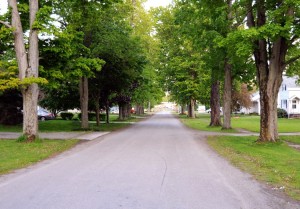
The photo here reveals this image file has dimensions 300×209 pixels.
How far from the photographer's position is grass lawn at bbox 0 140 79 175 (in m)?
11.2

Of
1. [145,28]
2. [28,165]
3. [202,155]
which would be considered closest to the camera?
[28,165]

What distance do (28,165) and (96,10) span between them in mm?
12916

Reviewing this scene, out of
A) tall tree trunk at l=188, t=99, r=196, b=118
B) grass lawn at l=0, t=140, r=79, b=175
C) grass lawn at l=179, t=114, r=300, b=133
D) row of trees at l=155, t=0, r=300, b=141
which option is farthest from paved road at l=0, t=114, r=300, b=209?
tall tree trunk at l=188, t=99, r=196, b=118

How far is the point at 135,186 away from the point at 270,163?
17.7 feet

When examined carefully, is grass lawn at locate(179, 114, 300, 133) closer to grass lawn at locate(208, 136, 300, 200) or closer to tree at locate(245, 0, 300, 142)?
tree at locate(245, 0, 300, 142)

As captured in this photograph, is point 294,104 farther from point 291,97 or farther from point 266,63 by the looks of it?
point 266,63

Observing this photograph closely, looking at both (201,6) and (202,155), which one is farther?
(201,6)

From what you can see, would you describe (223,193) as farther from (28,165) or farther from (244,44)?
(244,44)

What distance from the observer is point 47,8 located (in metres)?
17.4

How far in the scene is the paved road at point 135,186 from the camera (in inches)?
260

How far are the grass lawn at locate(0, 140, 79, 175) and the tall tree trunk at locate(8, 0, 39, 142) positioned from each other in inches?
37.2

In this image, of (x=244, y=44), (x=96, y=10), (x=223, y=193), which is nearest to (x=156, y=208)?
(x=223, y=193)

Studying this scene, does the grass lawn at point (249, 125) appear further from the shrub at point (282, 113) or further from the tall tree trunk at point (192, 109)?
the shrub at point (282, 113)

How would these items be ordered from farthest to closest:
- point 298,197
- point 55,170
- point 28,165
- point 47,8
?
point 47,8 → point 28,165 → point 55,170 → point 298,197
